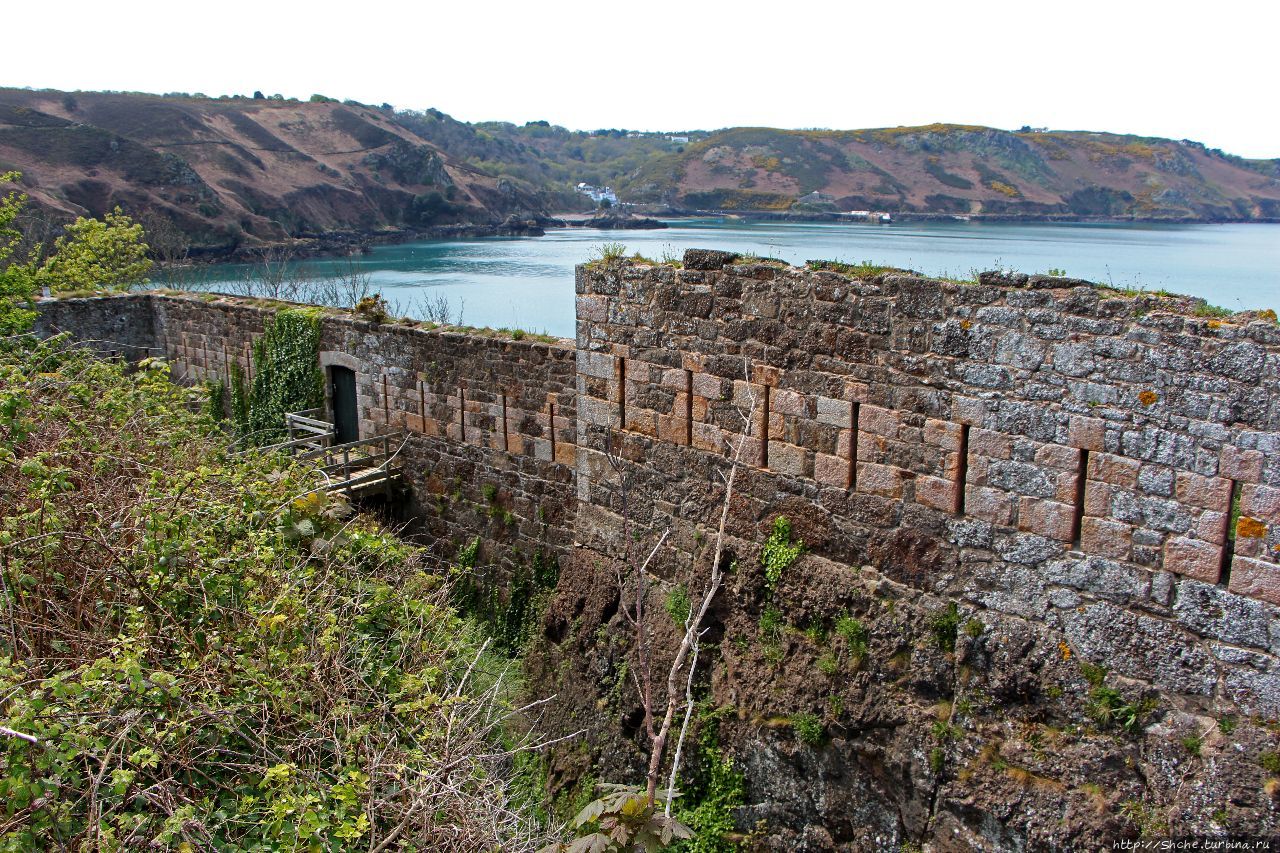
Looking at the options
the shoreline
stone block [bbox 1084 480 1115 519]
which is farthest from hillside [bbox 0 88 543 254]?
stone block [bbox 1084 480 1115 519]

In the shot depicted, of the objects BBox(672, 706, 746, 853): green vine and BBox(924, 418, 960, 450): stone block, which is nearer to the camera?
BBox(924, 418, 960, 450): stone block

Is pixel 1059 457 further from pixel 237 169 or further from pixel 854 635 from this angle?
pixel 237 169

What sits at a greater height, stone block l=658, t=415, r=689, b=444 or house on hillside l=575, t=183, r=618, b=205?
house on hillside l=575, t=183, r=618, b=205

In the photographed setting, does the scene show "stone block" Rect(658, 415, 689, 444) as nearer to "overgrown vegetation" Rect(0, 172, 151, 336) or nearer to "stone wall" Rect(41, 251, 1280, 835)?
"stone wall" Rect(41, 251, 1280, 835)

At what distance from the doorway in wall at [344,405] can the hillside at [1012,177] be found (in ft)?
117

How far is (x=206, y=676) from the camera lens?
208 inches

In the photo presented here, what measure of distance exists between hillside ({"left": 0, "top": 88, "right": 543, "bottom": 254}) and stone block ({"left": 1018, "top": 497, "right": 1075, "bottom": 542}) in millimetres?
48570

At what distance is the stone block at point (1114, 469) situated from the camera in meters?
5.47

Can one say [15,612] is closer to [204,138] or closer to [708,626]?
[708,626]

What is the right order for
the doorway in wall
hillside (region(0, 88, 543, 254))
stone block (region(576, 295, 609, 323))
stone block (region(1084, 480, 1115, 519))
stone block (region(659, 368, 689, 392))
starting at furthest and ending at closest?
hillside (region(0, 88, 543, 254)) → the doorway in wall → stone block (region(576, 295, 609, 323)) → stone block (region(659, 368, 689, 392)) → stone block (region(1084, 480, 1115, 519))

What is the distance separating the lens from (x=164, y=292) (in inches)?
650

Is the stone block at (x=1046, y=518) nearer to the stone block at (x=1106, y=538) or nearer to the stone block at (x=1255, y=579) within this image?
the stone block at (x=1106, y=538)

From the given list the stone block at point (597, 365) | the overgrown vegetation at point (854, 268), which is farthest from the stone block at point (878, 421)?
the stone block at point (597, 365)

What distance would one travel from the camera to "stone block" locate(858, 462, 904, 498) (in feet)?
21.6
